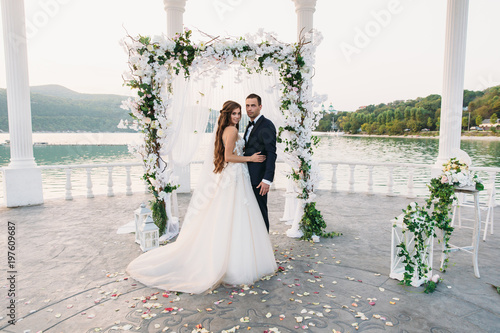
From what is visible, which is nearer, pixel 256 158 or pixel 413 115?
pixel 256 158

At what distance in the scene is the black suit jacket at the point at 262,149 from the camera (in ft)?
13.1

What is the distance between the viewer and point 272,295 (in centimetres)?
328

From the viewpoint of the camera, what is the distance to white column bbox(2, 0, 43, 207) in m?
6.98

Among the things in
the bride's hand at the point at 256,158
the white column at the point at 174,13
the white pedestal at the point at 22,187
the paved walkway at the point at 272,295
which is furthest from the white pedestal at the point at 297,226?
the white pedestal at the point at 22,187

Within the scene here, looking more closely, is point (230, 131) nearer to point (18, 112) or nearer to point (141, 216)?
point (141, 216)

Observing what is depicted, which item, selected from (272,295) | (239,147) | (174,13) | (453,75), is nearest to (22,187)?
(174,13)

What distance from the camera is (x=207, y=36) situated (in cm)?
511

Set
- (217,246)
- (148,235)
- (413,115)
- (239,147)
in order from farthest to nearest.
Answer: (413,115)
(148,235)
(239,147)
(217,246)

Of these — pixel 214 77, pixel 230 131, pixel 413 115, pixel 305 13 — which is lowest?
pixel 230 131

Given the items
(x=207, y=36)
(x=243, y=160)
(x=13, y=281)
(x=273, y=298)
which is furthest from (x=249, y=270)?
(x=207, y=36)

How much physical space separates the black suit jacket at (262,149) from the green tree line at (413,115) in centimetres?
1831

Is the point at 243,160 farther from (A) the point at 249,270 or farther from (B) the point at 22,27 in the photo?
(B) the point at 22,27

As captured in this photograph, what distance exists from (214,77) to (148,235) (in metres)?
2.74

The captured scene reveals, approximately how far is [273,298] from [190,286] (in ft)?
2.84
